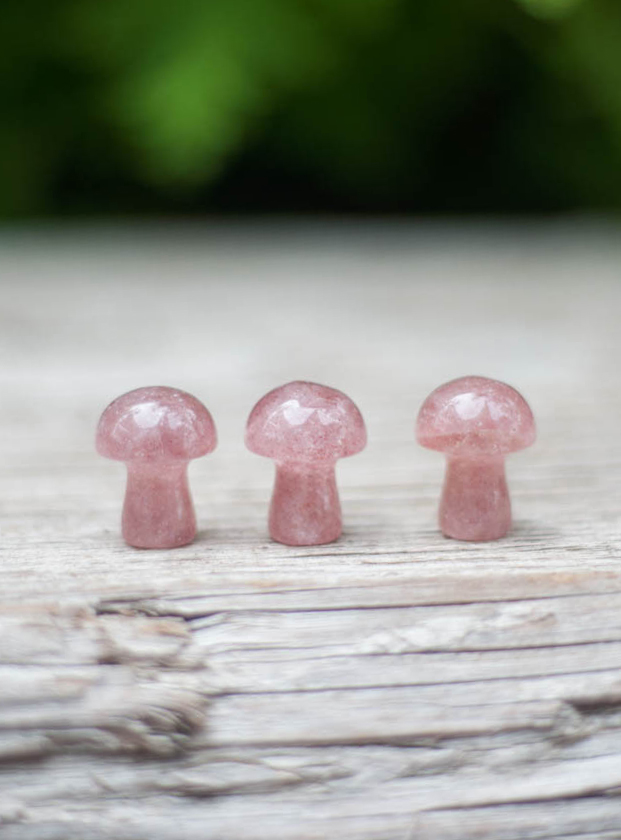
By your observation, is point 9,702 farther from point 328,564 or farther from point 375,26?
point 375,26

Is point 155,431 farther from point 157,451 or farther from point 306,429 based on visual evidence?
point 306,429

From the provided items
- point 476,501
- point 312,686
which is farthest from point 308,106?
point 312,686

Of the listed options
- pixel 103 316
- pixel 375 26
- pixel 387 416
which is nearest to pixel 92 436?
pixel 387 416

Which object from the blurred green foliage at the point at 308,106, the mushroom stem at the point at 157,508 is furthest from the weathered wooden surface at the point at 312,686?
the blurred green foliage at the point at 308,106

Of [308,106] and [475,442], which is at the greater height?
[308,106]

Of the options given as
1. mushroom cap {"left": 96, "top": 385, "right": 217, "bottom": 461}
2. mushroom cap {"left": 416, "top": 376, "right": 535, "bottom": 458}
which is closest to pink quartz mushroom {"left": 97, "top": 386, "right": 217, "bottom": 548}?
mushroom cap {"left": 96, "top": 385, "right": 217, "bottom": 461}

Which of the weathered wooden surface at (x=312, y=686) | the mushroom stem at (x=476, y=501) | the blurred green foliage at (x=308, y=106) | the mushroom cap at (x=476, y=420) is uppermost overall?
the blurred green foliage at (x=308, y=106)

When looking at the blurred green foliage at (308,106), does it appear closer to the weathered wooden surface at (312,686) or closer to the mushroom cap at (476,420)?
the mushroom cap at (476,420)

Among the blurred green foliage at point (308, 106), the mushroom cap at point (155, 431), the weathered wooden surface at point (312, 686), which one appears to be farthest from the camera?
the blurred green foliage at point (308, 106)
